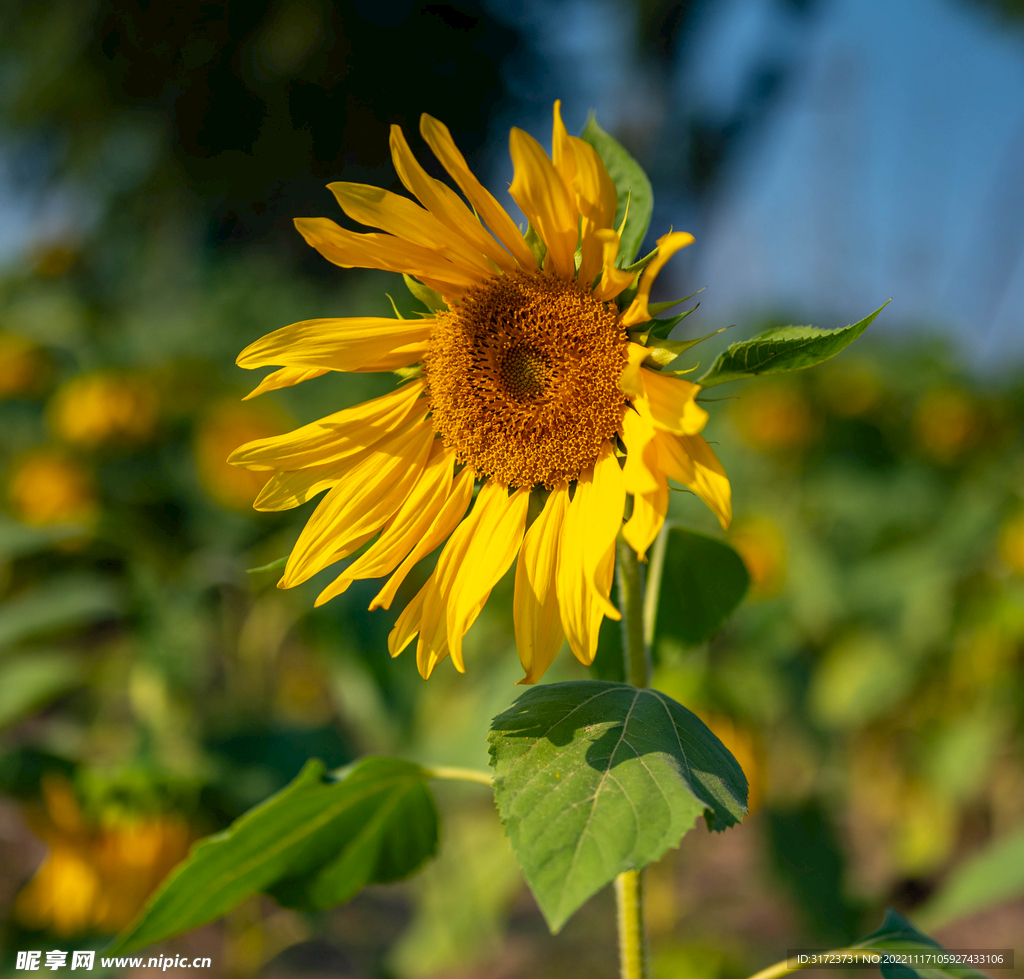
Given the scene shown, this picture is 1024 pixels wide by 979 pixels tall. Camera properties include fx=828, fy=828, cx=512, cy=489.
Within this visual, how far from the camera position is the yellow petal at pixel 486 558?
497 millimetres

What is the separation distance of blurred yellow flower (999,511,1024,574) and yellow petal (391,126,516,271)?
4.69 ft

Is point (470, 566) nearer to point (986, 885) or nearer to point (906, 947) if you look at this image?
point (906, 947)

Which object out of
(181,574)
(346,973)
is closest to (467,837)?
(346,973)

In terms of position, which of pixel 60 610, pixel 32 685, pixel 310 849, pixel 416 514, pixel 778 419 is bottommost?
pixel 32 685

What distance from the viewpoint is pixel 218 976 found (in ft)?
Result: 5.07

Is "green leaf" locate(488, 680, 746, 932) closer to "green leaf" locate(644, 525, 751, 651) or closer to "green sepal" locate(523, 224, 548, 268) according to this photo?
"green leaf" locate(644, 525, 751, 651)

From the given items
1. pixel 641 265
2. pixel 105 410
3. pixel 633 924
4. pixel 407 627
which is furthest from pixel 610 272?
pixel 105 410

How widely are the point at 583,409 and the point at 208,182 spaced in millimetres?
7365

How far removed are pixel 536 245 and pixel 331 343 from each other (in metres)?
0.14

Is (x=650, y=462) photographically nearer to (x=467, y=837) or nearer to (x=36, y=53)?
(x=467, y=837)

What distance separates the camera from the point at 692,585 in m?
0.63

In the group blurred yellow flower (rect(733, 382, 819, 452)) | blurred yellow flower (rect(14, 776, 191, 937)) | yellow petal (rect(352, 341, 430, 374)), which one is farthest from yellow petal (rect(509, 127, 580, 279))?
blurred yellow flower (rect(733, 382, 819, 452))

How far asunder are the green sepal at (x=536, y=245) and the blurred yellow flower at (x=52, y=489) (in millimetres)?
1462

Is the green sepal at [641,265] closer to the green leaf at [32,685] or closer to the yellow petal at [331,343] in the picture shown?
the yellow petal at [331,343]
